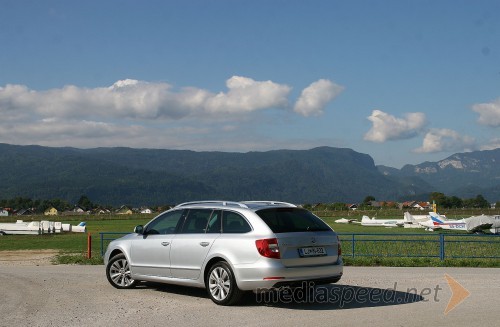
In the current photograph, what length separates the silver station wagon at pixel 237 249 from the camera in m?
10.0

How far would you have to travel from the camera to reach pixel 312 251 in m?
10.4

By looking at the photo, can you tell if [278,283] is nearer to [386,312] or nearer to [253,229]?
[253,229]

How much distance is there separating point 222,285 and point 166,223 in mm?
2073

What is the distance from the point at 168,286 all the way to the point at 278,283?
3836mm

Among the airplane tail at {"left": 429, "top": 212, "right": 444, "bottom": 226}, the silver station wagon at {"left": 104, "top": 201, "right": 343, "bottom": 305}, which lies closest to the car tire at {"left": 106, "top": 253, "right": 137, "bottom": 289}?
the silver station wagon at {"left": 104, "top": 201, "right": 343, "bottom": 305}

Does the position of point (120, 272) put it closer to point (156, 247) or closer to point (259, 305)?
point (156, 247)

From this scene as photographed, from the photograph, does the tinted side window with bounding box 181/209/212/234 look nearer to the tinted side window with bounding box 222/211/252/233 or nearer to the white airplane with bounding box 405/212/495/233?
the tinted side window with bounding box 222/211/252/233

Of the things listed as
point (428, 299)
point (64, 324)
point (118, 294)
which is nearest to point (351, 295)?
point (428, 299)

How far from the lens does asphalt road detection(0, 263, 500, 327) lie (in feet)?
30.2

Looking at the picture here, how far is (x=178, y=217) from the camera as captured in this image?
1189 cm

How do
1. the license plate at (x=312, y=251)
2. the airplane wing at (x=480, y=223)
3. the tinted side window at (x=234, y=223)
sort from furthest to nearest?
1. the airplane wing at (x=480, y=223)
2. the tinted side window at (x=234, y=223)
3. the license plate at (x=312, y=251)

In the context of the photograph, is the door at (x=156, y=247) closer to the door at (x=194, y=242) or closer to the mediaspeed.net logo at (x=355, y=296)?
the door at (x=194, y=242)

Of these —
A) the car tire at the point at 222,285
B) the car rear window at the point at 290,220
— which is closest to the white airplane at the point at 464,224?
the car rear window at the point at 290,220

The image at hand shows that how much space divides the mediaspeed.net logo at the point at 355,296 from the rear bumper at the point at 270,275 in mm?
152
